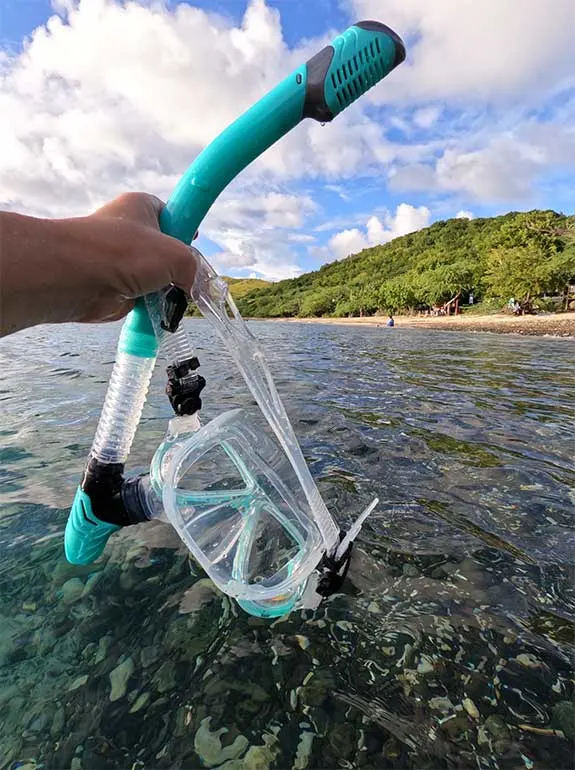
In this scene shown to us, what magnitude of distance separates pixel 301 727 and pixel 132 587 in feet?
3.27

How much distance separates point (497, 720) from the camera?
1.42 m

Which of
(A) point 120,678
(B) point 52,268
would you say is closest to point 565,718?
(A) point 120,678

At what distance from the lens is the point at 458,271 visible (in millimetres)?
57562

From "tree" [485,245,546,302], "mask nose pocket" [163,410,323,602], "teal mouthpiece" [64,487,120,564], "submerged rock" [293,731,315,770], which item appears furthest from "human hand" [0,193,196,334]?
"tree" [485,245,546,302]

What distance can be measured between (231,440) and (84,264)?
1059 millimetres

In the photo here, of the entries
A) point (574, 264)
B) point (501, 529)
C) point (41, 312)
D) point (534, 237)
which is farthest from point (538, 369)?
point (534, 237)

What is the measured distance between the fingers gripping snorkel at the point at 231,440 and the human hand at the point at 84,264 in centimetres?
19

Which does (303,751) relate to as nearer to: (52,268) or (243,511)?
(243,511)

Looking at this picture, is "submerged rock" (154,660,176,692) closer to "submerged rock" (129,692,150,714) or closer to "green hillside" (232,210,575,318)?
"submerged rock" (129,692,150,714)

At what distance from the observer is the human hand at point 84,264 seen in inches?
40.2

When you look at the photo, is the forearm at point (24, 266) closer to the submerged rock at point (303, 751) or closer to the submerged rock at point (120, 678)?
the submerged rock at point (120, 678)

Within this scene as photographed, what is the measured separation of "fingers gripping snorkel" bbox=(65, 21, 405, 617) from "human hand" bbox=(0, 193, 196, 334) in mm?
192

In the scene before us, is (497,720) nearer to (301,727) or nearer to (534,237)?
(301,727)

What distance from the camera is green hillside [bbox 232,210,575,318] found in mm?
41750
